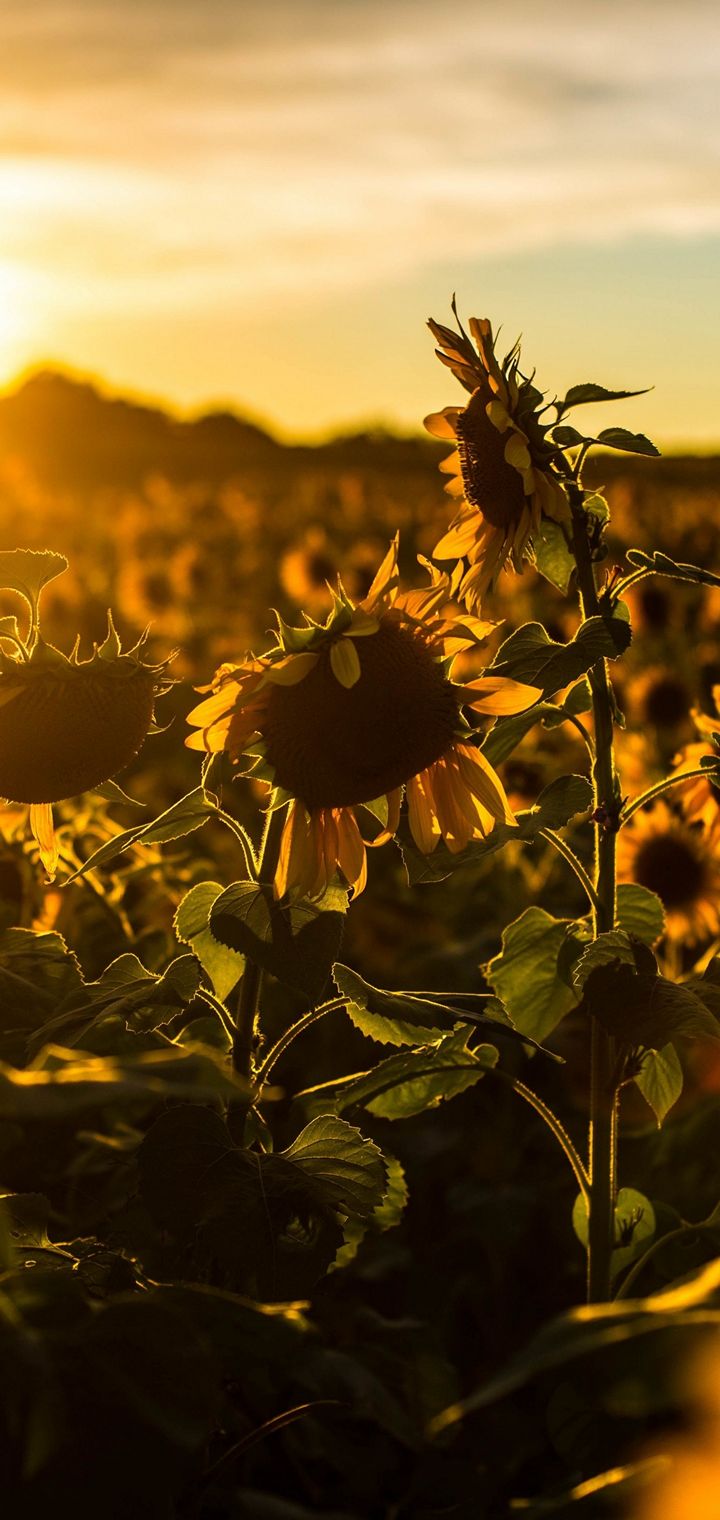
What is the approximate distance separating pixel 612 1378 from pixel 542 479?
1210mm

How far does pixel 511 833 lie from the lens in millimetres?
1635

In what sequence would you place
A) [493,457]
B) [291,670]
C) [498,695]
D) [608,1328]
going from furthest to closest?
1. [493,457]
2. [498,695]
3. [291,670]
4. [608,1328]

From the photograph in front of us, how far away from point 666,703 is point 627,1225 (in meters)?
4.35

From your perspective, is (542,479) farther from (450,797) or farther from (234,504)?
(234,504)

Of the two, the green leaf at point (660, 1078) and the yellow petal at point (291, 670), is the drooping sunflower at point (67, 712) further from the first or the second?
the green leaf at point (660, 1078)

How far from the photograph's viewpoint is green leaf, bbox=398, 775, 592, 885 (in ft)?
5.36

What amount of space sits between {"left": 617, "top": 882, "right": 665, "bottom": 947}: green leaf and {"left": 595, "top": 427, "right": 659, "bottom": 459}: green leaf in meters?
0.52

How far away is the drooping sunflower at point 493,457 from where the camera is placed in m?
1.72

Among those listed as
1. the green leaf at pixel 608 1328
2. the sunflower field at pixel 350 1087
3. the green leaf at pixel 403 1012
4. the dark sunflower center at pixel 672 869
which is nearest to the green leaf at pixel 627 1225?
the sunflower field at pixel 350 1087

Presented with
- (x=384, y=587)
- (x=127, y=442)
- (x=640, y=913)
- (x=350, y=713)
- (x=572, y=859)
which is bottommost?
(x=127, y=442)

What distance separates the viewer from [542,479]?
1.73 meters

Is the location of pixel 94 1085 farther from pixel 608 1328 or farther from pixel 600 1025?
pixel 600 1025

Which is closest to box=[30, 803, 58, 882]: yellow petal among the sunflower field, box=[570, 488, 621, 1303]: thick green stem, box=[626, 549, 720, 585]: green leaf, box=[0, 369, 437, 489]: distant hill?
the sunflower field

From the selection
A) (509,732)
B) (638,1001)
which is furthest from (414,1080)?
(509,732)
